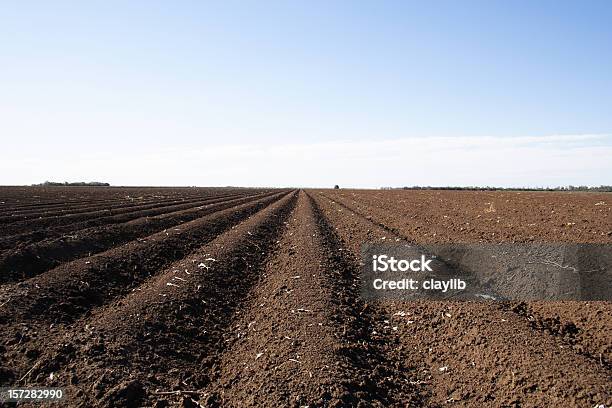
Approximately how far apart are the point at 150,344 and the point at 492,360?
4411 mm

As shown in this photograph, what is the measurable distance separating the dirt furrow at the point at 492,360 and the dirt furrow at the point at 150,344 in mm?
2797

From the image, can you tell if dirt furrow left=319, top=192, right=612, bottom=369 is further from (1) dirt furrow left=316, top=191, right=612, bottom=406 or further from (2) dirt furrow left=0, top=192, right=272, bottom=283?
(2) dirt furrow left=0, top=192, right=272, bottom=283

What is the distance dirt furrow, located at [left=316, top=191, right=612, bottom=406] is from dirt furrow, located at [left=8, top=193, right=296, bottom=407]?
2.80 meters

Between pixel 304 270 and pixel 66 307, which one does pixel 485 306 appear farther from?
pixel 66 307

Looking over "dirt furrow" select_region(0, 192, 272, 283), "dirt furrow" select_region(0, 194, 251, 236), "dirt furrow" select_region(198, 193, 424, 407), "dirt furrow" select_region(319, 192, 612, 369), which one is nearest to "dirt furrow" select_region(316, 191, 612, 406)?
"dirt furrow" select_region(319, 192, 612, 369)

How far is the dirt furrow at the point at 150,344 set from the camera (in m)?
4.75

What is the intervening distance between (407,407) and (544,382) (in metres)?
1.50

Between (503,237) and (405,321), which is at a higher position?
(503,237)

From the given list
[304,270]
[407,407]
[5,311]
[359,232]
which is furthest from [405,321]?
Answer: [359,232]

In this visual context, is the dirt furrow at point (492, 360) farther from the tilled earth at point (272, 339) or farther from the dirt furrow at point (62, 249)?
the dirt furrow at point (62, 249)

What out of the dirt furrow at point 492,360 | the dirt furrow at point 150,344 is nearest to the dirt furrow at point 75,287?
the dirt furrow at point 150,344

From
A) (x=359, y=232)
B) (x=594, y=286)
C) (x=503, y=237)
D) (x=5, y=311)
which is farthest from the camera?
(x=359, y=232)

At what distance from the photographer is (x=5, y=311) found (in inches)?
267

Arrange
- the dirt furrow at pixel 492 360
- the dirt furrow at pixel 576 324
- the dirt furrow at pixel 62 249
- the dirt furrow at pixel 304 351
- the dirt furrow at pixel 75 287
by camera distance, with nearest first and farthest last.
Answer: the dirt furrow at pixel 492 360
the dirt furrow at pixel 304 351
the dirt furrow at pixel 576 324
the dirt furrow at pixel 75 287
the dirt furrow at pixel 62 249
